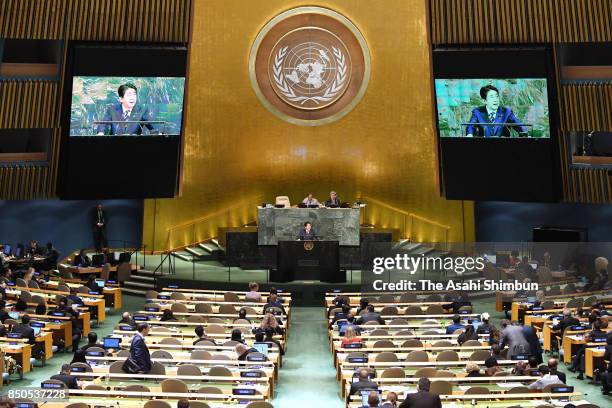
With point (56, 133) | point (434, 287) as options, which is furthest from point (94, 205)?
point (434, 287)

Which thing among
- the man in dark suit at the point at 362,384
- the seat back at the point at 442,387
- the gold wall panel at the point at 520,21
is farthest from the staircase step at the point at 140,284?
the seat back at the point at 442,387

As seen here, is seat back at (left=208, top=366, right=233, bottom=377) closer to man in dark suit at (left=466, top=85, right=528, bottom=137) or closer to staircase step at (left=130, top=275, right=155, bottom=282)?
staircase step at (left=130, top=275, right=155, bottom=282)

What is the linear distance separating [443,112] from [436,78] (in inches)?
34.1

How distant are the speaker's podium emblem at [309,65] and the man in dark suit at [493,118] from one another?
533 centimetres

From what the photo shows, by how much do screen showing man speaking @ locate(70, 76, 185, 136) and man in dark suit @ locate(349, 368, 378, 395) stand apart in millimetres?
12251

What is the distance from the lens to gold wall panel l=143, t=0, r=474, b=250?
25.5 meters

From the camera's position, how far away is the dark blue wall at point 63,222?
25734mm

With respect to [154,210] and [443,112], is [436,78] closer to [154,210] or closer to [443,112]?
[443,112]

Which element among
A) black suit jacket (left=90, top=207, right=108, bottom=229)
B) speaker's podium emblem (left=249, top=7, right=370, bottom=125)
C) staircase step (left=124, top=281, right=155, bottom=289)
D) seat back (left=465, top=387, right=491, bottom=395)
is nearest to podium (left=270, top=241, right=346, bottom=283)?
staircase step (left=124, top=281, right=155, bottom=289)

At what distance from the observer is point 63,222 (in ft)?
85.8

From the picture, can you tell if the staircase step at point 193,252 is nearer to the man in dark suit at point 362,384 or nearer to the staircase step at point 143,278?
the staircase step at point 143,278

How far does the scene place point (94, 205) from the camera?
26344 millimetres

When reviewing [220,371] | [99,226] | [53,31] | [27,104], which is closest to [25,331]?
[220,371]

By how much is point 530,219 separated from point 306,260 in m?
7.78
